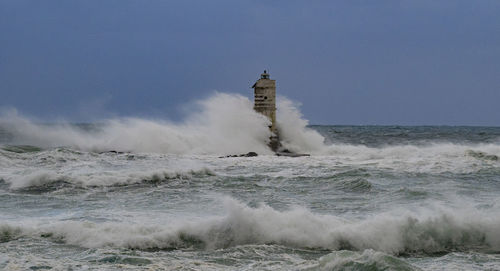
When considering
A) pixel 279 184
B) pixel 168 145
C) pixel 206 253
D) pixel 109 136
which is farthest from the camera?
pixel 109 136

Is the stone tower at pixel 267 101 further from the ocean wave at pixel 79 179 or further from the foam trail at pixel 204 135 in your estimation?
the ocean wave at pixel 79 179

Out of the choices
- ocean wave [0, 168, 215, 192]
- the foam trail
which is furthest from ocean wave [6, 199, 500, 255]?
the foam trail

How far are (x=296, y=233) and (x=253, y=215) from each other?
0.62 metres

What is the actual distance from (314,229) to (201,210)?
2.64m

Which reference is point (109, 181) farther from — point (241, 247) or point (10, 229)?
point (241, 247)

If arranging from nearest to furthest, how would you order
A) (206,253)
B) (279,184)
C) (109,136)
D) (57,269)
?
(57,269), (206,253), (279,184), (109,136)

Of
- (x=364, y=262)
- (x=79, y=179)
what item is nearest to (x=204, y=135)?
(x=79, y=179)

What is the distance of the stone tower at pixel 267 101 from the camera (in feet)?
74.9

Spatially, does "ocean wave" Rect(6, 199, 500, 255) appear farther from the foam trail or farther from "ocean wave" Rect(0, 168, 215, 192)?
the foam trail

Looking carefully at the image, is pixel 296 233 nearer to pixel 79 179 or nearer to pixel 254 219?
pixel 254 219

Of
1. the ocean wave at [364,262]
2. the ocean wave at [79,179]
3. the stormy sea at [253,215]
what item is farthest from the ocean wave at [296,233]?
the ocean wave at [79,179]

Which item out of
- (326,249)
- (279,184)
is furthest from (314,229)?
(279,184)

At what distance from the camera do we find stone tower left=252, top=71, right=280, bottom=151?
74.9 ft

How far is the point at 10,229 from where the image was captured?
7.42 metres
